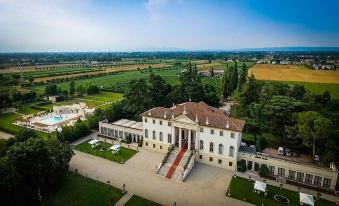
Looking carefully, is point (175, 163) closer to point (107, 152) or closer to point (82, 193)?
point (107, 152)

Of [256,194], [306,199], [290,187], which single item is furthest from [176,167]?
[306,199]

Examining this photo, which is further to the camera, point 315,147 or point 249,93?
point 249,93

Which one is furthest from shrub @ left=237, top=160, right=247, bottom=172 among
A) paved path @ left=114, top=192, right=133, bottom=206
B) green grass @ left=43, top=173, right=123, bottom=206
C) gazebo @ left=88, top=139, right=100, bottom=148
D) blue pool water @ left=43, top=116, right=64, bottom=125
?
blue pool water @ left=43, top=116, right=64, bottom=125

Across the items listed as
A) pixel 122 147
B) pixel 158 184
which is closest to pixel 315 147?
pixel 158 184

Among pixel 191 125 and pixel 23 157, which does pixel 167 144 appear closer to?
pixel 191 125

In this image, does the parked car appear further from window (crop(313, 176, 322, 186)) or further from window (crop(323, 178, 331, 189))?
window (crop(323, 178, 331, 189))

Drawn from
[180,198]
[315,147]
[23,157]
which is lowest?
[180,198]

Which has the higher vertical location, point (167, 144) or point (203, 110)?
point (203, 110)

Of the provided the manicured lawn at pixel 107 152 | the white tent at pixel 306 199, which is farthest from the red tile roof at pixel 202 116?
the white tent at pixel 306 199
